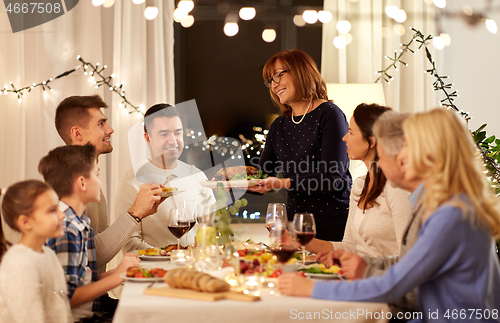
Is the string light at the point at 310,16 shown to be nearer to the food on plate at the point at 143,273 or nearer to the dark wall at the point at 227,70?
the dark wall at the point at 227,70

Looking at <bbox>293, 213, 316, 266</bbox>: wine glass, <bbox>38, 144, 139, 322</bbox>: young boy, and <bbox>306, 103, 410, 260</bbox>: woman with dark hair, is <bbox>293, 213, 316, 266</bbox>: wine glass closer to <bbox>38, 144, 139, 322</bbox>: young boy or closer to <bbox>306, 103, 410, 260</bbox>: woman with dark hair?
<bbox>306, 103, 410, 260</bbox>: woman with dark hair

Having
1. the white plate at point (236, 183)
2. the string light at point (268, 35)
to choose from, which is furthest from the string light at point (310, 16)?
the white plate at point (236, 183)

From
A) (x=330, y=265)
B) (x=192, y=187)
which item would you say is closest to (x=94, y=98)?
(x=192, y=187)

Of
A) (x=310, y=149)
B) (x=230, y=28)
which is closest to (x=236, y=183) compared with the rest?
(x=310, y=149)

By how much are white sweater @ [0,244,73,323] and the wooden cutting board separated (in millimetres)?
329

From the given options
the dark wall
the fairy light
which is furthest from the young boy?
the dark wall

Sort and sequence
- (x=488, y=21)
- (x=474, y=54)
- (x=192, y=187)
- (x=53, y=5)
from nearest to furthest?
1. (x=192, y=187)
2. (x=488, y=21)
3. (x=53, y=5)
4. (x=474, y=54)

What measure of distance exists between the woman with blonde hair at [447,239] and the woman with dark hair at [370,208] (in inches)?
19.3

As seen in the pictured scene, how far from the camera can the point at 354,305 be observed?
4.12ft

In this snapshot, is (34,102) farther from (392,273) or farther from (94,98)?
(392,273)

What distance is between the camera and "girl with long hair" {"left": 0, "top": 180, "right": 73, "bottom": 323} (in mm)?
1358

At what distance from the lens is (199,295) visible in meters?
1.26

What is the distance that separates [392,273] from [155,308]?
2.07ft

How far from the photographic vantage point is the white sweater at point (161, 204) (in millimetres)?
2446
